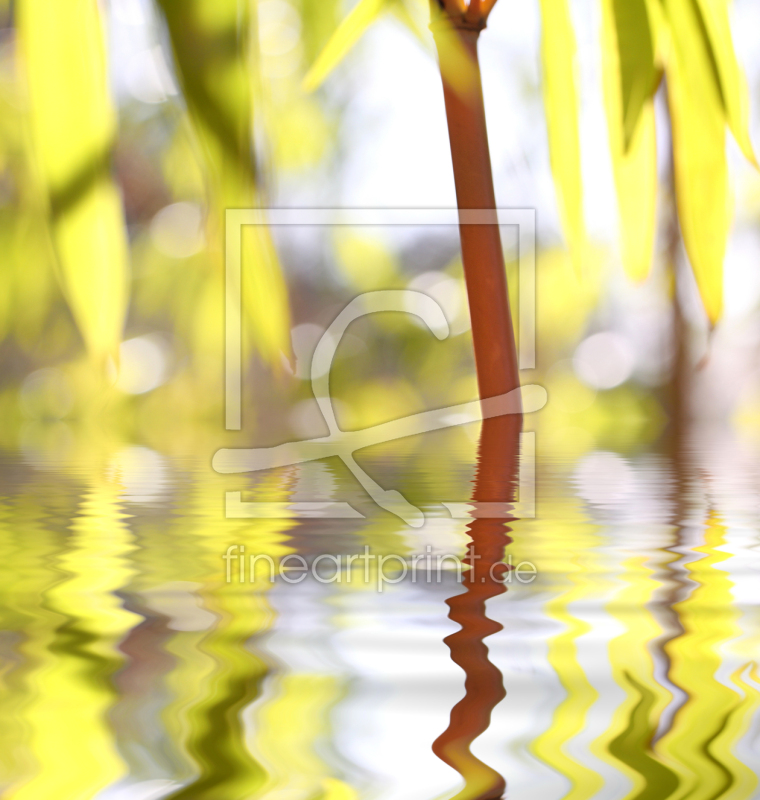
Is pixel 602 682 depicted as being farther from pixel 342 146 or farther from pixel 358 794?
pixel 342 146

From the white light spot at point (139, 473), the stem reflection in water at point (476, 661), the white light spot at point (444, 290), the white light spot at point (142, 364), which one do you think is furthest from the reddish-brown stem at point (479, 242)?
the white light spot at point (142, 364)

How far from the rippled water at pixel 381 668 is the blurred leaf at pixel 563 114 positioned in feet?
1.33

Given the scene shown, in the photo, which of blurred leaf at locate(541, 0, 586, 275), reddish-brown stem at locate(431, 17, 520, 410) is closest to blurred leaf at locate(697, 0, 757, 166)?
blurred leaf at locate(541, 0, 586, 275)

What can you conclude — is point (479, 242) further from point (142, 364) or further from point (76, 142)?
point (142, 364)

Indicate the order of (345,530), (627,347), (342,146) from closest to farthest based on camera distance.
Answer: (345,530)
(342,146)
(627,347)

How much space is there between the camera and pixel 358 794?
123 mm

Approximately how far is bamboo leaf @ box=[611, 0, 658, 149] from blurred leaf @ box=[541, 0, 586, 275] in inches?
1.6

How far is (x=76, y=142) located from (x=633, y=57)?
0.48m

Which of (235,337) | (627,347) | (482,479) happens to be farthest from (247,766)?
(627,347)

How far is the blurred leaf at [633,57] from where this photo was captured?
698mm

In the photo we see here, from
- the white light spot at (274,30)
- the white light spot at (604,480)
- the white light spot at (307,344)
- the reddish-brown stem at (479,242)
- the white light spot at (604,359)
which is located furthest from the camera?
the white light spot at (307,344)

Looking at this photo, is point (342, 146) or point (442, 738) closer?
point (442, 738)

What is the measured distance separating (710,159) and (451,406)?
4.40ft

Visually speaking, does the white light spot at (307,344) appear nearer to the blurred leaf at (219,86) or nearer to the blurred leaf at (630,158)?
the blurred leaf at (630,158)
